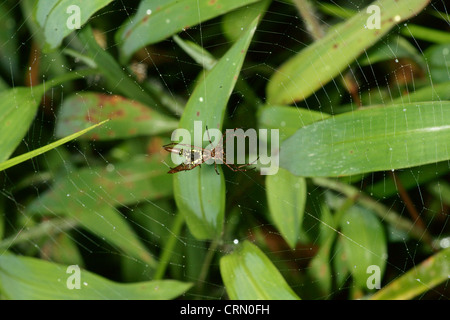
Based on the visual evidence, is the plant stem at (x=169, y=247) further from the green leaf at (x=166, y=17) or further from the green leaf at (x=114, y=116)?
the green leaf at (x=166, y=17)

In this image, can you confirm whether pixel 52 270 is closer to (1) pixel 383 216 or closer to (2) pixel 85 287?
(2) pixel 85 287

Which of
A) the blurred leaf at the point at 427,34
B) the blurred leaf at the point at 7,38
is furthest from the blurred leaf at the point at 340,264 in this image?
the blurred leaf at the point at 7,38

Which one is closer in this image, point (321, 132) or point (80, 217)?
point (321, 132)

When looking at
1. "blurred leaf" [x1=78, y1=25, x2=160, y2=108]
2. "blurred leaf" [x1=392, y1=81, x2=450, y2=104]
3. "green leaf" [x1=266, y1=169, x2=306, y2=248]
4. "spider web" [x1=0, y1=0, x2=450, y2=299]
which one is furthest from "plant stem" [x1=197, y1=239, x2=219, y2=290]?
"blurred leaf" [x1=392, y1=81, x2=450, y2=104]

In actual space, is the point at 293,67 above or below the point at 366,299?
above

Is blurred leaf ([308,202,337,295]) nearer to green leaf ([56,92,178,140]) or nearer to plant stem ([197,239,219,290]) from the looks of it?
plant stem ([197,239,219,290])

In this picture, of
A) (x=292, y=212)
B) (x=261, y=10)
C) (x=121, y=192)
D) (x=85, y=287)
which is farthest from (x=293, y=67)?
(x=85, y=287)

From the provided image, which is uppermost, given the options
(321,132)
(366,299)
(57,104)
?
(57,104)
